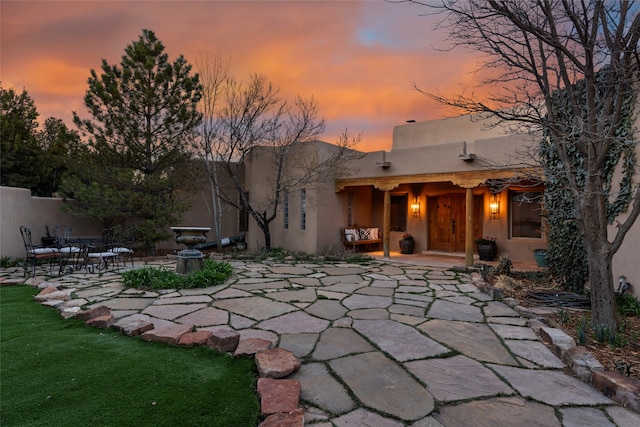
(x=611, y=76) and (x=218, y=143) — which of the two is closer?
(x=611, y=76)

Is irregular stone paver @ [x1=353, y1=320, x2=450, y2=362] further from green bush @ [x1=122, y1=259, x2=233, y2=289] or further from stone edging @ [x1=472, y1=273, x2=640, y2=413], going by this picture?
green bush @ [x1=122, y1=259, x2=233, y2=289]

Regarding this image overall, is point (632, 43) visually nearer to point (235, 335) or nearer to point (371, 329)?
point (371, 329)

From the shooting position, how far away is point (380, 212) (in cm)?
1314

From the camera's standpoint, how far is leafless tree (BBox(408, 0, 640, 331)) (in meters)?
3.54

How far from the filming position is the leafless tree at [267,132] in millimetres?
11180

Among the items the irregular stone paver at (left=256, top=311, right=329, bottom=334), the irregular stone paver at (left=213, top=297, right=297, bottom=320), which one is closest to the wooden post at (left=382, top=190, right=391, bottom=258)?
the irregular stone paver at (left=213, top=297, right=297, bottom=320)

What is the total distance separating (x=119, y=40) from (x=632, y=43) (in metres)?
10.9

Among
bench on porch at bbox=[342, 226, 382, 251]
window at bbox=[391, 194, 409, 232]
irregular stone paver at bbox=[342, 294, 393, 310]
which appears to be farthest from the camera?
window at bbox=[391, 194, 409, 232]

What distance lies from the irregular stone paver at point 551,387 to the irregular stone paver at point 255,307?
261 centimetres

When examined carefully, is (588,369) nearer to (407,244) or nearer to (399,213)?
(407,244)

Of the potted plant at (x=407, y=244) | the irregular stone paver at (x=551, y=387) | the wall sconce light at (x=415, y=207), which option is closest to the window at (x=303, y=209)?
the potted plant at (x=407, y=244)

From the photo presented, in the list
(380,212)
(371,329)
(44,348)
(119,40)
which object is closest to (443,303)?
(371,329)

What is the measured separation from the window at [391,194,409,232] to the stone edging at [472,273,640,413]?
27.6ft

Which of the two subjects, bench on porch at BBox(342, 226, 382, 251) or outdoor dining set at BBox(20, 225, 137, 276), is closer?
outdoor dining set at BBox(20, 225, 137, 276)
